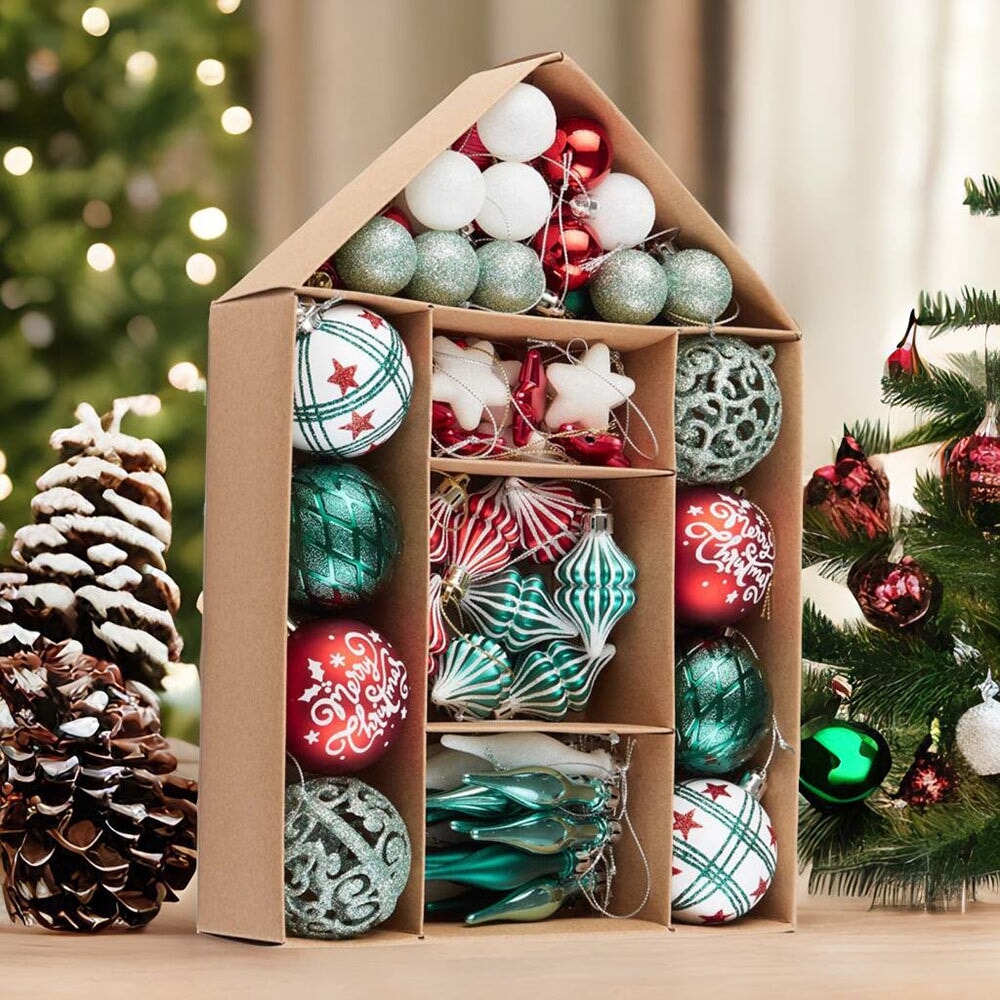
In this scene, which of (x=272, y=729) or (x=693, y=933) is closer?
(x=272, y=729)

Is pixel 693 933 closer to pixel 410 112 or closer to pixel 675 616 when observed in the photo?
pixel 675 616

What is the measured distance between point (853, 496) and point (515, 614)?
0.38 metres

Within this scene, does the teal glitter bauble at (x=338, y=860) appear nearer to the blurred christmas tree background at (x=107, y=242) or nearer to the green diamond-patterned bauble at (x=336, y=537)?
the green diamond-patterned bauble at (x=336, y=537)

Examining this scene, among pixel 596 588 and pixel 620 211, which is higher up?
pixel 620 211

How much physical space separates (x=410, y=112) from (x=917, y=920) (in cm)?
131

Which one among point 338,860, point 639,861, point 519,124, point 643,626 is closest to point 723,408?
point 643,626

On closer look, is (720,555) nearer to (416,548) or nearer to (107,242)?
(416,548)

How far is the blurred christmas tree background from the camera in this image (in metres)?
1.97

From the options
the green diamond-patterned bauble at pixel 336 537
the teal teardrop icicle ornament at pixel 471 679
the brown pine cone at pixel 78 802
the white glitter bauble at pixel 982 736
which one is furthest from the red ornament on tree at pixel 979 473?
the brown pine cone at pixel 78 802

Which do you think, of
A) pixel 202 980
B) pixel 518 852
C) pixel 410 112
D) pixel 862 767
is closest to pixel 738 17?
pixel 410 112

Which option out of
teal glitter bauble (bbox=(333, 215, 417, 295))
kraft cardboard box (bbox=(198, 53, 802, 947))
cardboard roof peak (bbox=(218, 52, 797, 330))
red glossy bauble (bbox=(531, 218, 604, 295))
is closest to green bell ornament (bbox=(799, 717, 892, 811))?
→ kraft cardboard box (bbox=(198, 53, 802, 947))

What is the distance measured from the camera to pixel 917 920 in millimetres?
1460

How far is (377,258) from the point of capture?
4.31 ft

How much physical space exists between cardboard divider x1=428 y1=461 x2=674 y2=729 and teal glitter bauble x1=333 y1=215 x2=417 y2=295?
30 centimetres
